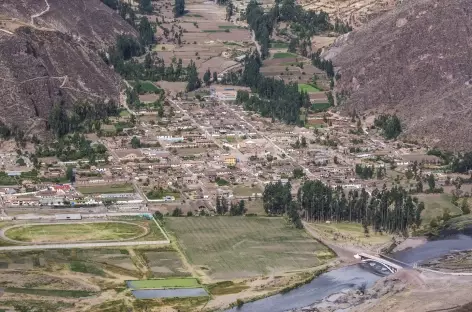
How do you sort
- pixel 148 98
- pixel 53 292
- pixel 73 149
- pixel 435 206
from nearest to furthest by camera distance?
pixel 53 292
pixel 435 206
pixel 73 149
pixel 148 98

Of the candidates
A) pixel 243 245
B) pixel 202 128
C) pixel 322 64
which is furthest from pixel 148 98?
pixel 243 245

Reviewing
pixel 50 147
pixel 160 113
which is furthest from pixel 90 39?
pixel 50 147

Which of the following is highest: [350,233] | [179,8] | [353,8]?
[353,8]

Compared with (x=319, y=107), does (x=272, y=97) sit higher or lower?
higher

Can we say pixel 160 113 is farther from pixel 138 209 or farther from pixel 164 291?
pixel 164 291

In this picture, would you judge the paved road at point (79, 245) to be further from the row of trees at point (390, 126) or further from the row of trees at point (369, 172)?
the row of trees at point (390, 126)

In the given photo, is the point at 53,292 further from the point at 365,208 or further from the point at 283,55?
the point at 283,55
